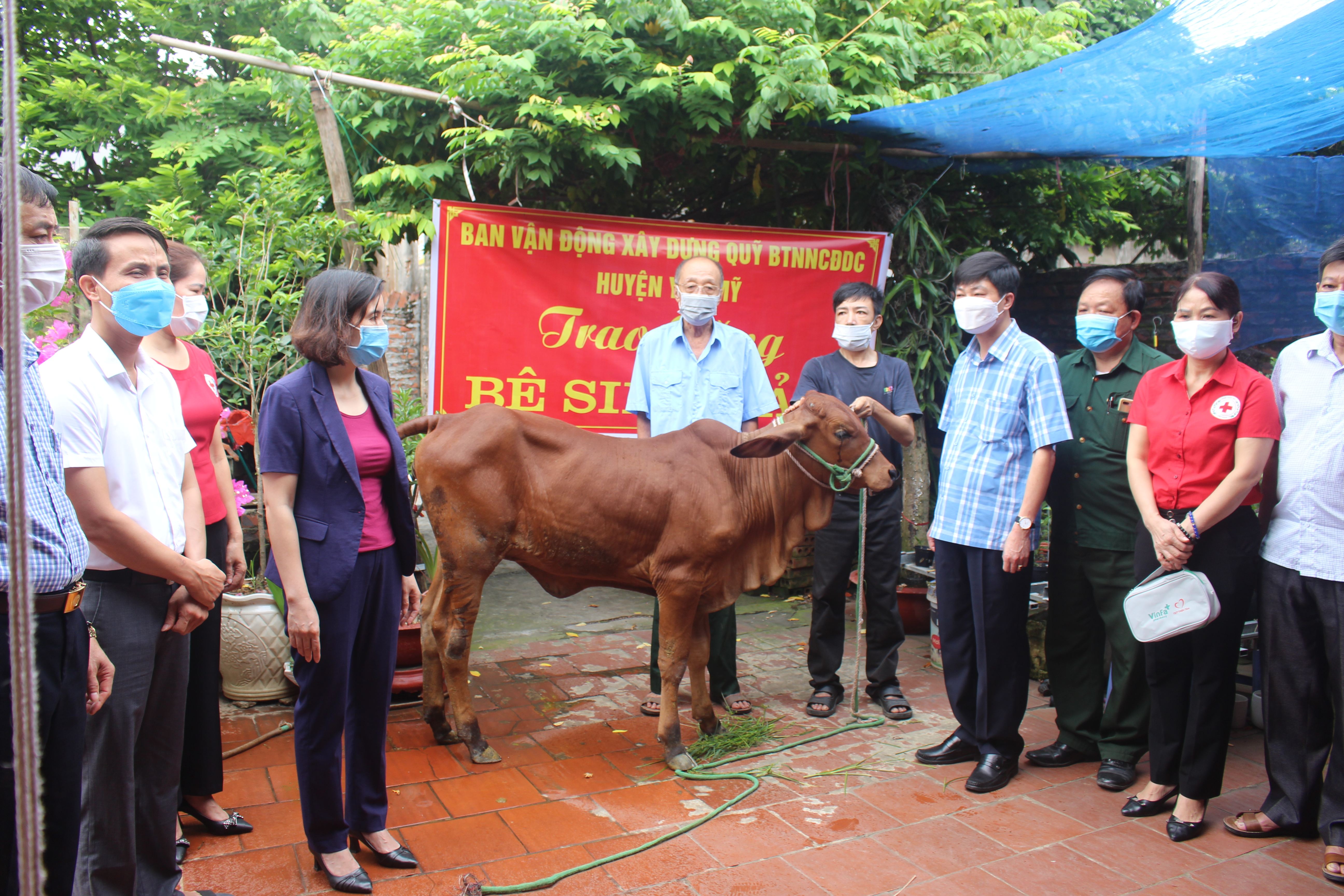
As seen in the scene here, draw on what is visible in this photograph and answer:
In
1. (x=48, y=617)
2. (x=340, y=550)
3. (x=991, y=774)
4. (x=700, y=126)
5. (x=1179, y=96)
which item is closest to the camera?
(x=48, y=617)

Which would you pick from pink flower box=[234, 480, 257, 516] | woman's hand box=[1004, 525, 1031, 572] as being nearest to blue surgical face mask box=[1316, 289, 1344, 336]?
woman's hand box=[1004, 525, 1031, 572]

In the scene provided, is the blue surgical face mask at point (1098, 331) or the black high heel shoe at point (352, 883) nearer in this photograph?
the black high heel shoe at point (352, 883)

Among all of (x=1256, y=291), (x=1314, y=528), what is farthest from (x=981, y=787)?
(x=1256, y=291)

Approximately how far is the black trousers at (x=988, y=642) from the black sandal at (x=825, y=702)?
30.1 inches

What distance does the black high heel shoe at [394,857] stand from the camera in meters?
3.15

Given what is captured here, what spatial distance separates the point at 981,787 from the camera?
3.86m

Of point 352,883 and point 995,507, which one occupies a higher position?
point 995,507

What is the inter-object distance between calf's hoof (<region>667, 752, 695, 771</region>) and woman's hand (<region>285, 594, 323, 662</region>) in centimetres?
173

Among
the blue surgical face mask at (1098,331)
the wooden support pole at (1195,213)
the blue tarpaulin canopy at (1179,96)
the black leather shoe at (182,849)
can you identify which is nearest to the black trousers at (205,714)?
the black leather shoe at (182,849)

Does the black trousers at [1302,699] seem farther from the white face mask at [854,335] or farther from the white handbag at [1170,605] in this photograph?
the white face mask at [854,335]

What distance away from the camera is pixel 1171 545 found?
3447 millimetres

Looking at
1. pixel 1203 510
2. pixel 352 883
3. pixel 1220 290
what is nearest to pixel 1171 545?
pixel 1203 510

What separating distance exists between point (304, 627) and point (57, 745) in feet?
2.84

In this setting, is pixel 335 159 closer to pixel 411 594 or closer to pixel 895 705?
pixel 411 594
